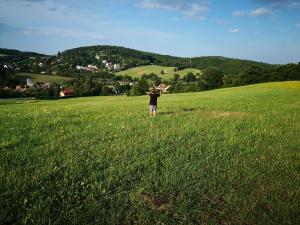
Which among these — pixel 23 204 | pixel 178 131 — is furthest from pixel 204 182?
pixel 178 131

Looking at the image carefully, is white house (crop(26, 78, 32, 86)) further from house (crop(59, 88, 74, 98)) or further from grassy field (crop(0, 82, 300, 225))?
grassy field (crop(0, 82, 300, 225))

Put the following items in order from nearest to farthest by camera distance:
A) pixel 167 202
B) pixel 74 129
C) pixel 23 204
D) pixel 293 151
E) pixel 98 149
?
1. pixel 23 204
2. pixel 167 202
3. pixel 98 149
4. pixel 293 151
5. pixel 74 129

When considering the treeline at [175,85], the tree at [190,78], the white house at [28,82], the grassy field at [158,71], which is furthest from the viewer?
the grassy field at [158,71]

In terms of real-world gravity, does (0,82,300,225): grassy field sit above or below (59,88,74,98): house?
above

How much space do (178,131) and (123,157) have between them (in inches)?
196

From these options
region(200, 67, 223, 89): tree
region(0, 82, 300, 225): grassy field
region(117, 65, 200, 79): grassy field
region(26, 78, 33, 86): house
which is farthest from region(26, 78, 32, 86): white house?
region(0, 82, 300, 225): grassy field

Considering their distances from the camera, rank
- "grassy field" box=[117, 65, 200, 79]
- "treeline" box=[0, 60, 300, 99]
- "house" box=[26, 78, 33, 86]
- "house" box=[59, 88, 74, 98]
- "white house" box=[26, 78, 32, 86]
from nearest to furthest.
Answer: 1. "treeline" box=[0, 60, 300, 99]
2. "house" box=[59, 88, 74, 98]
3. "house" box=[26, 78, 33, 86]
4. "white house" box=[26, 78, 32, 86]
5. "grassy field" box=[117, 65, 200, 79]

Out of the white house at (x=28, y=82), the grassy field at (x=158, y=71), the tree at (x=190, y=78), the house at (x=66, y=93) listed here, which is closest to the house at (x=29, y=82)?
the white house at (x=28, y=82)

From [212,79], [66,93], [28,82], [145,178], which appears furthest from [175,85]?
[145,178]

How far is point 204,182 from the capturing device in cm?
802

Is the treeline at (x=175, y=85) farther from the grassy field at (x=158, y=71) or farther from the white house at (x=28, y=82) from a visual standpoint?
the grassy field at (x=158, y=71)

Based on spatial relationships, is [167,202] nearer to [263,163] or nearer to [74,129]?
[263,163]

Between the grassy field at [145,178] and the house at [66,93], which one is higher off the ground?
the grassy field at [145,178]

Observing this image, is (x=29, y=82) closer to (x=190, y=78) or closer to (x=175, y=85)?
(x=175, y=85)
